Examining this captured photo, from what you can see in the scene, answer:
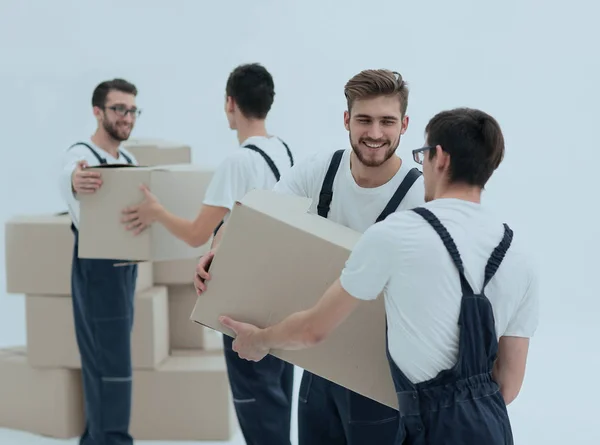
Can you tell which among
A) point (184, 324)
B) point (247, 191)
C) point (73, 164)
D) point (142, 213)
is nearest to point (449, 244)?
point (247, 191)

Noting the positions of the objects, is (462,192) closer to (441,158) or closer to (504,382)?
(441,158)

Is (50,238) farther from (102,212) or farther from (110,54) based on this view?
(110,54)

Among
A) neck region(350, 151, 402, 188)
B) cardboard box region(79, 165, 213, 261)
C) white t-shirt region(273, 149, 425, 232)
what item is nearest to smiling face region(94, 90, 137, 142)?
cardboard box region(79, 165, 213, 261)

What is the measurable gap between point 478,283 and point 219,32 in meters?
3.81

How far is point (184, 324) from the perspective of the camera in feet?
11.8

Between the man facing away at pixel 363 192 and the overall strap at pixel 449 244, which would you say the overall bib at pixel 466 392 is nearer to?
the overall strap at pixel 449 244

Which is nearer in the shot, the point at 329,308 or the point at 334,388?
the point at 329,308

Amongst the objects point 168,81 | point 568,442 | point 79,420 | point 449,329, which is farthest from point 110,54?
point 449,329

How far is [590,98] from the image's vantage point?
5.29 metres

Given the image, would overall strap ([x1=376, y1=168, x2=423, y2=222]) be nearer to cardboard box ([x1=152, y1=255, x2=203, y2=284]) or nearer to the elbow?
the elbow

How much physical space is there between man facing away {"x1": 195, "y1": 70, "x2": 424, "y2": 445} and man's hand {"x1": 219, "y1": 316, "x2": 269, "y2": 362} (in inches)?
9.4

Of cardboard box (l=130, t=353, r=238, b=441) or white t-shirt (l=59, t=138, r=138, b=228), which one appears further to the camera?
cardboard box (l=130, t=353, r=238, b=441)

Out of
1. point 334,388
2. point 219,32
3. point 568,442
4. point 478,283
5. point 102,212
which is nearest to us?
point 478,283

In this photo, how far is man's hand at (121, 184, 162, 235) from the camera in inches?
104
